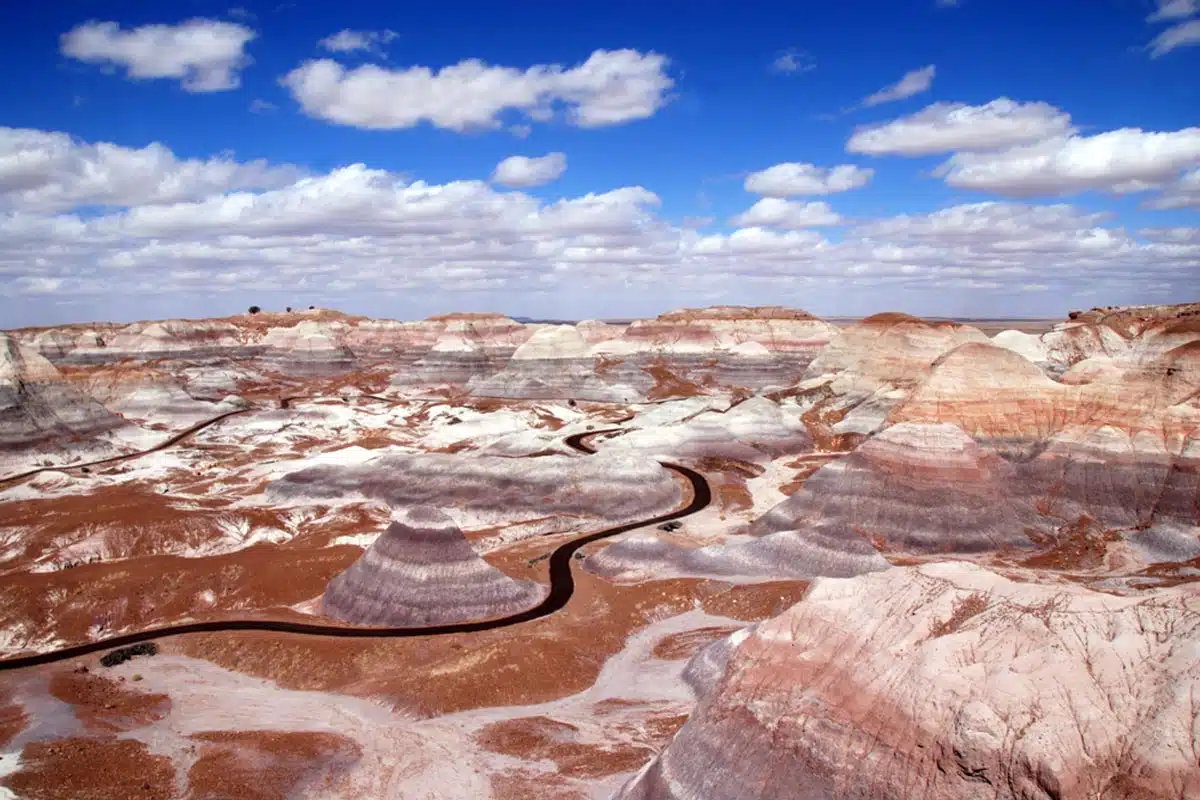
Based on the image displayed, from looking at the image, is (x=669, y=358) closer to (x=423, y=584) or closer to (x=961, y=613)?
(x=423, y=584)

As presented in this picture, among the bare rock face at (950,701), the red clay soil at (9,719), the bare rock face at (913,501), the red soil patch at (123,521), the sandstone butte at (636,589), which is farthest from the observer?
the red soil patch at (123,521)

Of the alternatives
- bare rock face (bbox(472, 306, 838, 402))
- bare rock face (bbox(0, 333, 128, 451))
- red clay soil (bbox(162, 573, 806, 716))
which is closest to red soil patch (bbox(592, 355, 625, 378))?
bare rock face (bbox(472, 306, 838, 402))

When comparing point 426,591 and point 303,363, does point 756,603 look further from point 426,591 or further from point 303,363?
point 303,363

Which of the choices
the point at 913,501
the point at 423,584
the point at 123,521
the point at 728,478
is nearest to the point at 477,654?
the point at 423,584

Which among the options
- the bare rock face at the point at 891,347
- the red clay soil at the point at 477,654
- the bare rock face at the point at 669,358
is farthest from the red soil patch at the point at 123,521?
the bare rock face at the point at 891,347

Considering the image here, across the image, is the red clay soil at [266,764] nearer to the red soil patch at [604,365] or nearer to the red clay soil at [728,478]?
the red clay soil at [728,478]

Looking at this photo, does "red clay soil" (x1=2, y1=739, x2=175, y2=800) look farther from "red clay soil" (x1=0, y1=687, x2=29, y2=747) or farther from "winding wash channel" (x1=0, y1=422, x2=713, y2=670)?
"winding wash channel" (x1=0, y1=422, x2=713, y2=670)
